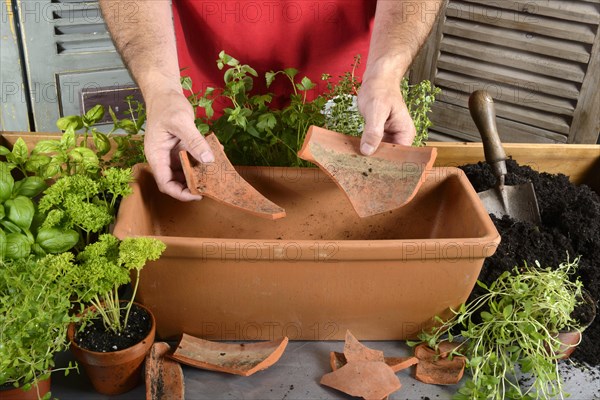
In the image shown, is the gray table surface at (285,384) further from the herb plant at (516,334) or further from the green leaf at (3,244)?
the green leaf at (3,244)

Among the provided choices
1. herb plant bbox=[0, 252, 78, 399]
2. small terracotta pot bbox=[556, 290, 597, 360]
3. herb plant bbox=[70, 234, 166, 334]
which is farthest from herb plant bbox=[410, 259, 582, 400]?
herb plant bbox=[0, 252, 78, 399]

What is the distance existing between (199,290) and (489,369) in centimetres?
54

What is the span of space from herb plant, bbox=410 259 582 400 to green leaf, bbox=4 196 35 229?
753mm

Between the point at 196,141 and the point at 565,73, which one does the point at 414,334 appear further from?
the point at 565,73

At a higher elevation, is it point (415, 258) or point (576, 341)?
point (415, 258)

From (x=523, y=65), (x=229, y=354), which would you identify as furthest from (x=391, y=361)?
(x=523, y=65)

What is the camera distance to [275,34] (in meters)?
1.76

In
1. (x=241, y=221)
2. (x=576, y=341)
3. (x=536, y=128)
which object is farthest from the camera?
(x=536, y=128)

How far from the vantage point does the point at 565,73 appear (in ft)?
8.59

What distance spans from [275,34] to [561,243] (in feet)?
3.25

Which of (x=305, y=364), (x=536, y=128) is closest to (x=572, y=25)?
(x=536, y=128)

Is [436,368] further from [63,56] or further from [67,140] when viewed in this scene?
[63,56]

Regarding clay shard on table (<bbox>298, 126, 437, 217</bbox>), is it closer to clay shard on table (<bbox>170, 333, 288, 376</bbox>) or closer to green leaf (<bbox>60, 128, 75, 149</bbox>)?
clay shard on table (<bbox>170, 333, 288, 376</bbox>)

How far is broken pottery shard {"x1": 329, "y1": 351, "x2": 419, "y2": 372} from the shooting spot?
110 centimetres
